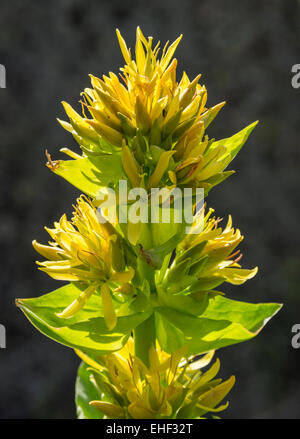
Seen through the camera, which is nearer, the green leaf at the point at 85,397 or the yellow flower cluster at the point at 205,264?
the yellow flower cluster at the point at 205,264

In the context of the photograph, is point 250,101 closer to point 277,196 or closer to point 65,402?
point 277,196

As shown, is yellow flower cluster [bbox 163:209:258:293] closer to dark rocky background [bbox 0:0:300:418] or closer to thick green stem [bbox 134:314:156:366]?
thick green stem [bbox 134:314:156:366]

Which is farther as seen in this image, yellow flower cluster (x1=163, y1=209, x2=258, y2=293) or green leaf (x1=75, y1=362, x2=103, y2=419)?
green leaf (x1=75, y1=362, x2=103, y2=419)

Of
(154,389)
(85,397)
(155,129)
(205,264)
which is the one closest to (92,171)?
(155,129)

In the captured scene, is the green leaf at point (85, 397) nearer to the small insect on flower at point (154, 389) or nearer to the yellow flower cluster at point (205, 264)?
the small insect on flower at point (154, 389)

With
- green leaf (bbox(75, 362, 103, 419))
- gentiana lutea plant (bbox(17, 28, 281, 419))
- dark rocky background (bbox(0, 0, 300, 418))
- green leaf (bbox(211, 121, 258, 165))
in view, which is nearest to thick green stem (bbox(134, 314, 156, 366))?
gentiana lutea plant (bbox(17, 28, 281, 419))

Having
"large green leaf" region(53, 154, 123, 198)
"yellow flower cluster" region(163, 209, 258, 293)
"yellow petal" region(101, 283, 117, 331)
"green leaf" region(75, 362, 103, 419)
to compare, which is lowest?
"green leaf" region(75, 362, 103, 419)

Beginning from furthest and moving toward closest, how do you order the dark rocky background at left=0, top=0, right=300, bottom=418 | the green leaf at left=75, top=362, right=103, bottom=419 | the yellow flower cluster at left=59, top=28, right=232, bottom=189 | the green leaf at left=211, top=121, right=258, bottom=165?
the dark rocky background at left=0, top=0, right=300, bottom=418 → the green leaf at left=75, top=362, right=103, bottom=419 → the green leaf at left=211, top=121, right=258, bottom=165 → the yellow flower cluster at left=59, top=28, right=232, bottom=189

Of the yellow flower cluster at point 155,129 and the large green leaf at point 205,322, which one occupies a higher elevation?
the yellow flower cluster at point 155,129

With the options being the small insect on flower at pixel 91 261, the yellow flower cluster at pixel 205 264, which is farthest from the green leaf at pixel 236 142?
the small insect on flower at pixel 91 261
